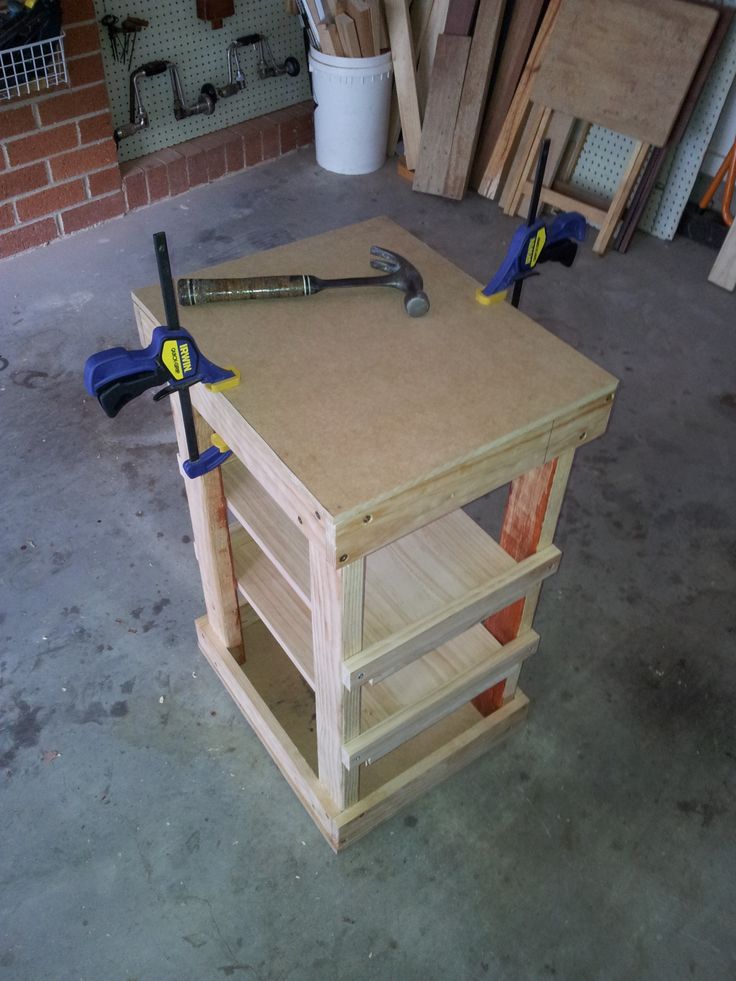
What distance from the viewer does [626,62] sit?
332cm

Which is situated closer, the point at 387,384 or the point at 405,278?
the point at 387,384

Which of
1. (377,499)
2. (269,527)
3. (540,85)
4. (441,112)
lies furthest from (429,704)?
(441,112)

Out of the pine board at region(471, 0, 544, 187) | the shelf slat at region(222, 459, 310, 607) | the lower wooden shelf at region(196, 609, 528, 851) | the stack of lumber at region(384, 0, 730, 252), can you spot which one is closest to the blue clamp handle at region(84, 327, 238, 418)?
the shelf slat at region(222, 459, 310, 607)

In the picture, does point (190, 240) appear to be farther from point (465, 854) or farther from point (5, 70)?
point (465, 854)

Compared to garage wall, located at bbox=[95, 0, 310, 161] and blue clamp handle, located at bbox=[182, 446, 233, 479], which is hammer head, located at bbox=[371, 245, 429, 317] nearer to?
blue clamp handle, located at bbox=[182, 446, 233, 479]

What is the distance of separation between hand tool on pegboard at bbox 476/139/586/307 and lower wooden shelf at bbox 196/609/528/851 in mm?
924

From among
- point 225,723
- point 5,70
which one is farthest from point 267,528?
point 5,70

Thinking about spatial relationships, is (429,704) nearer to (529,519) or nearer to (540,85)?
(529,519)

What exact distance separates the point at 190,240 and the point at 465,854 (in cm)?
267

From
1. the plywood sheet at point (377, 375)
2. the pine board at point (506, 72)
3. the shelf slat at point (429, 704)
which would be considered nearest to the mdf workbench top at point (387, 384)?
the plywood sheet at point (377, 375)

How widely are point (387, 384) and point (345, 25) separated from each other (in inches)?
110

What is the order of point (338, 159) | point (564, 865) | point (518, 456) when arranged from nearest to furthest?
point (518, 456), point (564, 865), point (338, 159)

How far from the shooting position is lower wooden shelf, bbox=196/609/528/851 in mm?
1710

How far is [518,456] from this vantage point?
1.29 metres
